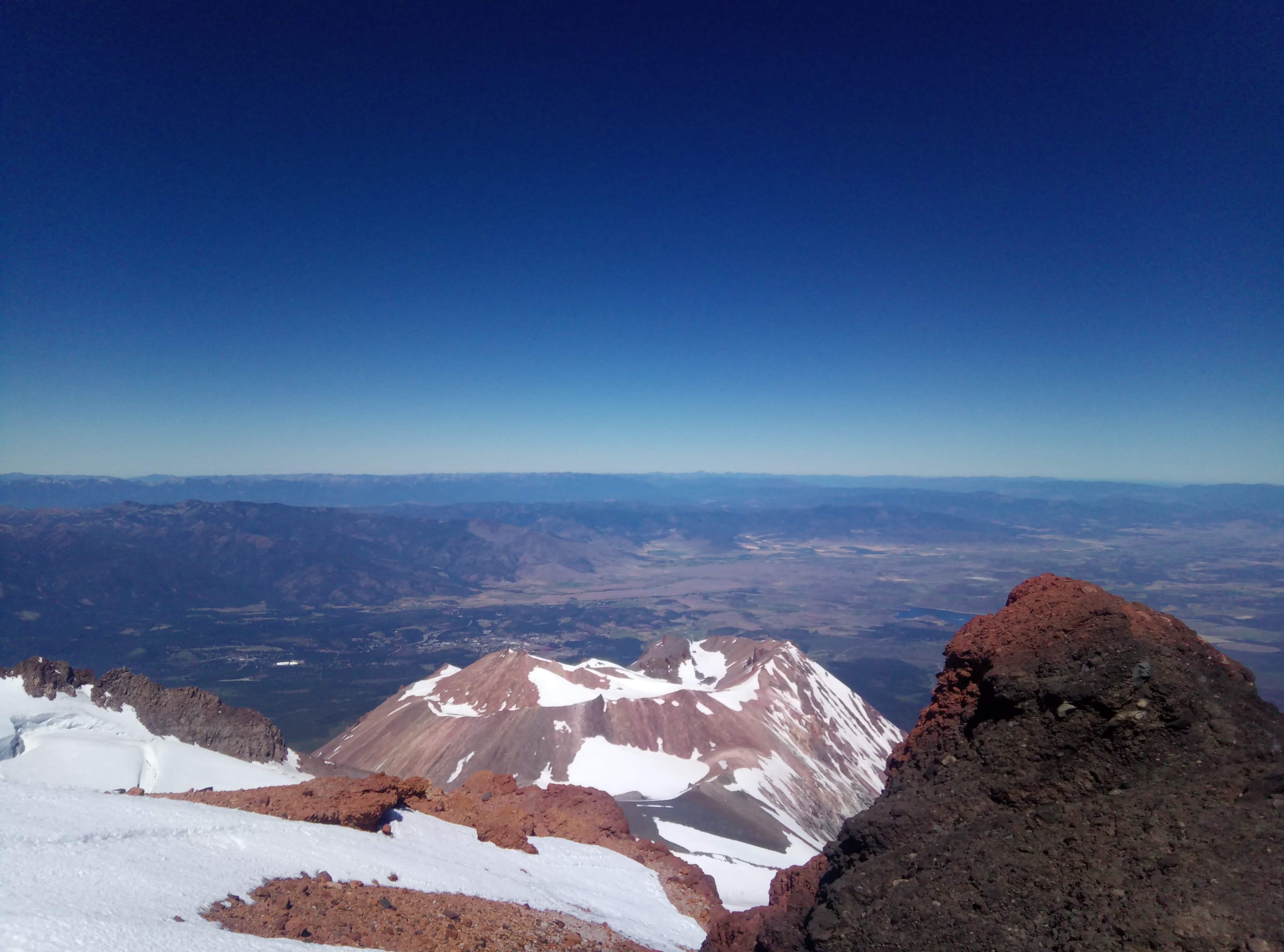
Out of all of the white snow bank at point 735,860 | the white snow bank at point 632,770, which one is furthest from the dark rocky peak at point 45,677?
the white snow bank at point 632,770

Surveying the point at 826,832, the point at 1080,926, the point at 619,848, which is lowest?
the point at 826,832

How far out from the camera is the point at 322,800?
55.4 feet

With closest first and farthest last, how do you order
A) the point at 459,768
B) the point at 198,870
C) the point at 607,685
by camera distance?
the point at 198,870
the point at 459,768
the point at 607,685

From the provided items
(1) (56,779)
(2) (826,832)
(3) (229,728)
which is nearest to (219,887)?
(1) (56,779)

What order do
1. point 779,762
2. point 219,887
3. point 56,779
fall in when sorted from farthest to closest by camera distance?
point 779,762
point 56,779
point 219,887

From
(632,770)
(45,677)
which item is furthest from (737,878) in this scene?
(45,677)

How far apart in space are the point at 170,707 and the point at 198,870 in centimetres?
2497

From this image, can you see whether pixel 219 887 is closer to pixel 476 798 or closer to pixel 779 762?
pixel 476 798

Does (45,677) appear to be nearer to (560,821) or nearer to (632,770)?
(560,821)

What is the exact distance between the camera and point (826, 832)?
174 feet

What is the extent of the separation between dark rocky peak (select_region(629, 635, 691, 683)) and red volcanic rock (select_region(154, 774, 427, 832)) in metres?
76.3

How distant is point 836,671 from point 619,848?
16955 cm

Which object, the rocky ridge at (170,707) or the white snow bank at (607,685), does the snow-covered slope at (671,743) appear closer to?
the white snow bank at (607,685)

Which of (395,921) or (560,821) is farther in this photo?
(560,821)
